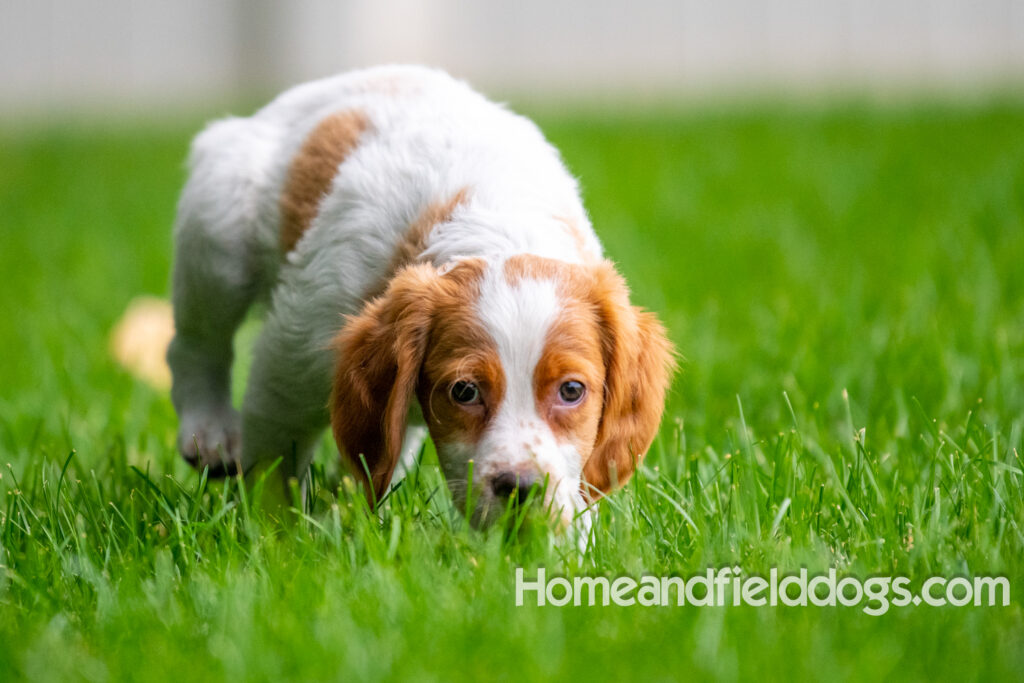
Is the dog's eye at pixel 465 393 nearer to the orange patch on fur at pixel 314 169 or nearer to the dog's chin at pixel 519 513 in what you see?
the dog's chin at pixel 519 513

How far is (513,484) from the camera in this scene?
2947mm

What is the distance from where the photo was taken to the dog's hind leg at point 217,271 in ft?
13.4

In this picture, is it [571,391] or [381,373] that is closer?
[571,391]

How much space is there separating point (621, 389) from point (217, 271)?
1554mm

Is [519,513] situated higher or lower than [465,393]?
lower

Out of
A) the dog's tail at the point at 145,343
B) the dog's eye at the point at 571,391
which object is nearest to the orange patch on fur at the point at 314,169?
the dog's eye at the point at 571,391

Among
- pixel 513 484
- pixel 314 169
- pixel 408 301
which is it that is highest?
pixel 314 169

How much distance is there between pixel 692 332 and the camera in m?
5.38

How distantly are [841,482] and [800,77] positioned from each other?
13313mm

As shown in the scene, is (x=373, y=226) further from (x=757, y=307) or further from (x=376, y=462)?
(x=757, y=307)

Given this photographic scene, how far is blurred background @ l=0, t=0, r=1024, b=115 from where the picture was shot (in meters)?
16.1

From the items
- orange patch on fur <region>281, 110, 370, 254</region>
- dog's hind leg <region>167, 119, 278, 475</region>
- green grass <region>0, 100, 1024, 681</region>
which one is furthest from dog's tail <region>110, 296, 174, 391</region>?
orange patch on fur <region>281, 110, 370, 254</region>

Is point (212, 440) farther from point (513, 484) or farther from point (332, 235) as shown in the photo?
point (513, 484)

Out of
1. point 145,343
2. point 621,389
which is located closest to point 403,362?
point 621,389
